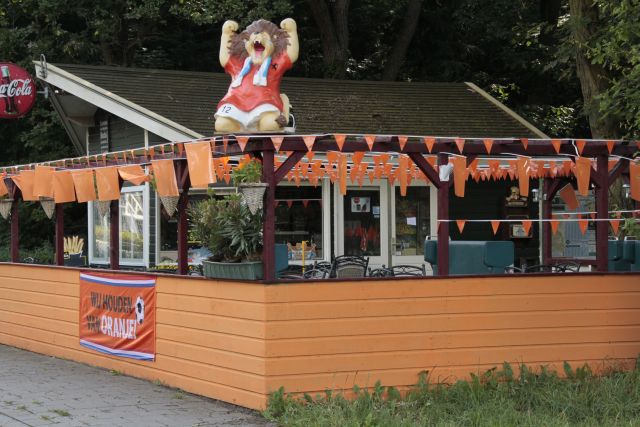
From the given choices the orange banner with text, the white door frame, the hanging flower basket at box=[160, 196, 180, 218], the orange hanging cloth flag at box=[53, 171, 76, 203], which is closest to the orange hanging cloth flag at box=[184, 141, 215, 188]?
the hanging flower basket at box=[160, 196, 180, 218]

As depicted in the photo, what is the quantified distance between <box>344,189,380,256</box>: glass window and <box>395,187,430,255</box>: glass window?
42 cm

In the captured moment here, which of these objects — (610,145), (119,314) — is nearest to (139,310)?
(119,314)

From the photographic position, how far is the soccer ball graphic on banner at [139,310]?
9.95m

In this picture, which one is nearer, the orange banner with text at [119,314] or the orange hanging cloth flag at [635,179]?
the orange banner with text at [119,314]

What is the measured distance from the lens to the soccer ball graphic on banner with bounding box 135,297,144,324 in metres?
9.95

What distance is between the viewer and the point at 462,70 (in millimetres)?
26922

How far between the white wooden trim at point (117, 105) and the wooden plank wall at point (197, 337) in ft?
12.2

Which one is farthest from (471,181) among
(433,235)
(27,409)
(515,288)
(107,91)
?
(27,409)

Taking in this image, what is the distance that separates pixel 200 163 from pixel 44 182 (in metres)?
4.14

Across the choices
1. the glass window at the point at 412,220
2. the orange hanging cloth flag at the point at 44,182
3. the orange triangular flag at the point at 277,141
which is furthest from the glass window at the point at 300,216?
the orange triangular flag at the point at 277,141

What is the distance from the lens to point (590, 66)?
46.7 feet

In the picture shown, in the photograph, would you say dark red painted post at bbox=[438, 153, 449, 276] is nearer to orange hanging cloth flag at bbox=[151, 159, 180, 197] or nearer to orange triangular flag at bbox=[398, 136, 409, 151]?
orange triangular flag at bbox=[398, 136, 409, 151]

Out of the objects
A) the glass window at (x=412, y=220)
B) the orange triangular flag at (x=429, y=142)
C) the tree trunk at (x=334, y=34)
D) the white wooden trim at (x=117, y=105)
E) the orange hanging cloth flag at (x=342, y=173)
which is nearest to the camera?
the orange triangular flag at (x=429, y=142)

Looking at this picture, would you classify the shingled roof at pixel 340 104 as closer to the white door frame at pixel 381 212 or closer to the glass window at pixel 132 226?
the white door frame at pixel 381 212
